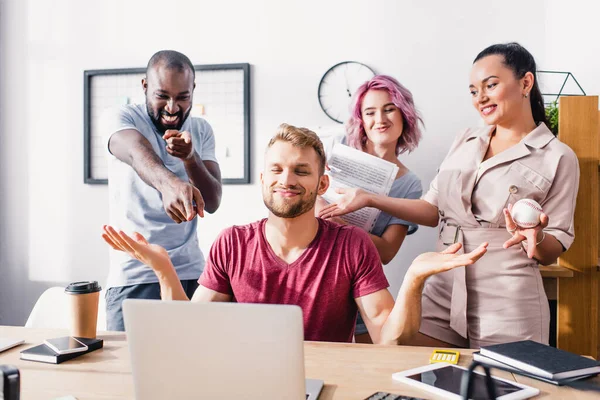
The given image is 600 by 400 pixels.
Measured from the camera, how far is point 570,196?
5.57 feet

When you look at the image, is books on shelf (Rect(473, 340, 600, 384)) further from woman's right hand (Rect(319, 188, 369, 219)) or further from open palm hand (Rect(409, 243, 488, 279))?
woman's right hand (Rect(319, 188, 369, 219))

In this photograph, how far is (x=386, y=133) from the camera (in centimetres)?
221

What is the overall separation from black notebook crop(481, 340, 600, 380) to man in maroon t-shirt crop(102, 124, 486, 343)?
37 centimetres

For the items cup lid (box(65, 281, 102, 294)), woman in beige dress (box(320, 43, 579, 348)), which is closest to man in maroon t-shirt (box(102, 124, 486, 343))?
cup lid (box(65, 281, 102, 294))

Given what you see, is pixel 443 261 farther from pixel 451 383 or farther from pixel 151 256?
pixel 151 256

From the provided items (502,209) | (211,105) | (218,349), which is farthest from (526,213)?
(211,105)

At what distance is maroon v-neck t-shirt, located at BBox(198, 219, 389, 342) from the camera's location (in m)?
Answer: 1.59

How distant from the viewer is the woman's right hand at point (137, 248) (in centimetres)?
148

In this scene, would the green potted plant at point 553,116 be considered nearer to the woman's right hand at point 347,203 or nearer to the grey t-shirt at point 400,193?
the grey t-shirt at point 400,193

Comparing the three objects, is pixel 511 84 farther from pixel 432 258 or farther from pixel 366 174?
pixel 432 258

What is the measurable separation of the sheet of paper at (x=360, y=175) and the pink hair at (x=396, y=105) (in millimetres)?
167

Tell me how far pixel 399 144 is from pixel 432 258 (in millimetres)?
1036

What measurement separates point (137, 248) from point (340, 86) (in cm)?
162

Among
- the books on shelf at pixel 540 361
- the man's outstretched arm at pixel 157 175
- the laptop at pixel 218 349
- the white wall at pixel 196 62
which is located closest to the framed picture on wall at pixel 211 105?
the white wall at pixel 196 62
